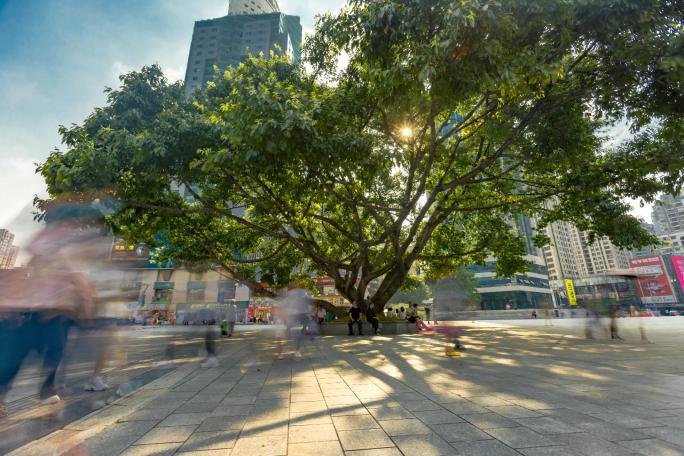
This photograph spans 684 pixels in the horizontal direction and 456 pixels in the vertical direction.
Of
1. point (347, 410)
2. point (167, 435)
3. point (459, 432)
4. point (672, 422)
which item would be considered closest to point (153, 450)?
point (167, 435)

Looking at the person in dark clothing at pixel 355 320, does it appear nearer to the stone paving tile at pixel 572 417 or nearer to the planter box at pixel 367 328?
the planter box at pixel 367 328

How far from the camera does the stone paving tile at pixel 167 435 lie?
281 centimetres

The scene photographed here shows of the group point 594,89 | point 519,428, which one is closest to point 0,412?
point 519,428

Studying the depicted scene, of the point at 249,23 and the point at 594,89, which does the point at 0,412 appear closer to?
the point at 594,89

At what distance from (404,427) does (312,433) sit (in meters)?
0.86

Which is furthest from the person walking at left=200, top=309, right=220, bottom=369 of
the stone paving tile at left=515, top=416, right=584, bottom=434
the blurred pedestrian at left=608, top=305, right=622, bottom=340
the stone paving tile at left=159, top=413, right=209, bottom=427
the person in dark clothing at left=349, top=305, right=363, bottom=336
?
the blurred pedestrian at left=608, top=305, right=622, bottom=340

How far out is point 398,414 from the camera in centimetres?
343

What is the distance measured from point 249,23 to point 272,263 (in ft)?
282

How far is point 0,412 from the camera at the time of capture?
371 cm

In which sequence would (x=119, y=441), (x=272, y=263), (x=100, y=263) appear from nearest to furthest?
(x=119, y=441), (x=100, y=263), (x=272, y=263)

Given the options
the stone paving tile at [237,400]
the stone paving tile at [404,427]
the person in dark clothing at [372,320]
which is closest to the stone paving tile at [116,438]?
the stone paving tile at [237,400]

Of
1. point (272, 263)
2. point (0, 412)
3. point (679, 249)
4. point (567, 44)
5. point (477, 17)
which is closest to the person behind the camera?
point (0, 412)

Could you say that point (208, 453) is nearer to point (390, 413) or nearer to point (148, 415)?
point (148, 415)

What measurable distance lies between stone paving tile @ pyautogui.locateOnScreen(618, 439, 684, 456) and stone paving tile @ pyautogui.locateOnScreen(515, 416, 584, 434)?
14.8 inches
